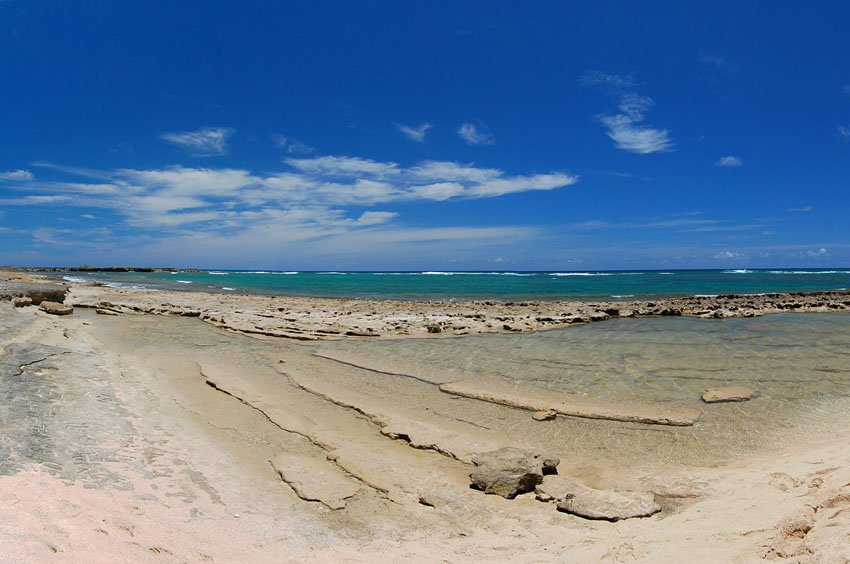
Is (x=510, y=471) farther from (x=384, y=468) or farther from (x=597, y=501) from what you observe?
(x=384, y=468)

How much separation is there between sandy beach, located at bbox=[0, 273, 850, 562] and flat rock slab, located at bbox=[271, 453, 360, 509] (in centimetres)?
3

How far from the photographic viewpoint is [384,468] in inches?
246

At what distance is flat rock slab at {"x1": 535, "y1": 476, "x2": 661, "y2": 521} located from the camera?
196 inches

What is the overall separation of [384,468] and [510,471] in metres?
1.61

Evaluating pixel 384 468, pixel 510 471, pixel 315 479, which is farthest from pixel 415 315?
pixel 510 471

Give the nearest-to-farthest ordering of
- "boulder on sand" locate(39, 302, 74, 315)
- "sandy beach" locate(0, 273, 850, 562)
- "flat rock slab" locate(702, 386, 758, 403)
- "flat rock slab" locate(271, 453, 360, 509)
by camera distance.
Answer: "sandy beach" locate(0, 273, 850, 562) → "flat rock slab" locate(271, 453, 360, 509) → "flat rock slab" locate(702, 386, 758, 403) → "boulder on sand" locate(39, 302, 74, 315)

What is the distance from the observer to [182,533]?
4.29 m

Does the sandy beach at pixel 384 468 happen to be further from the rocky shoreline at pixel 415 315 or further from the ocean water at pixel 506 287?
the ocean water at pixel 506 287

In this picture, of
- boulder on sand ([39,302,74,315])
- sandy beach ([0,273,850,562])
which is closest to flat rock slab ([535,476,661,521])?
sandy beach ([0,273,850,562])

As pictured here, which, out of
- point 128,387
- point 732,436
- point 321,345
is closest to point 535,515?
point 732,436

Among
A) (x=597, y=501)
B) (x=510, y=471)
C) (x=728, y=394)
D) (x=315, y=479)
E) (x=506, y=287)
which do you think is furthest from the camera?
(x=506, y=287)

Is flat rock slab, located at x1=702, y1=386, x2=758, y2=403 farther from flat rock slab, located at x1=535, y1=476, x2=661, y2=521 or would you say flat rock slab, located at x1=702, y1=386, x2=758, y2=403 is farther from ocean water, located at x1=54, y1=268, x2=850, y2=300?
ocean water, located at x1=54, y1=268, x2=850, y2=300

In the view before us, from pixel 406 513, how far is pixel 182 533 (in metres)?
2.13

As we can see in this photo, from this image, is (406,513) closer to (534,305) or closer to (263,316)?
(263,316)
